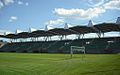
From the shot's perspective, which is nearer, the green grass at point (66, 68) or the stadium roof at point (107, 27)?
the green grass at point (66, 68)

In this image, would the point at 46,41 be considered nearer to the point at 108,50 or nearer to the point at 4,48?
the point at 4,48

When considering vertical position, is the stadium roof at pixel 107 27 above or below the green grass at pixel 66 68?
above

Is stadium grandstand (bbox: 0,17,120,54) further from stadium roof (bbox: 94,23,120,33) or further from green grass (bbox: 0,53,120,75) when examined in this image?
green grass (bbox: 0,53,120,75)

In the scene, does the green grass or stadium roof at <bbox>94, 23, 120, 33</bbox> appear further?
stadium roof at <bbox>94, 23, 120, 33</bbox>

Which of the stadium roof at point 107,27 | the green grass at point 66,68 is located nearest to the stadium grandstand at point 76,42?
the stadium roof at point 107,27

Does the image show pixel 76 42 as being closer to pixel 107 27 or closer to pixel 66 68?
pixel 107 27

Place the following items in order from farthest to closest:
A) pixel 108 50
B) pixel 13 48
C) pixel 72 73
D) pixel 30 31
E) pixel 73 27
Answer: pixel 13 48 < pixel 30 31 < pixel 73 27 < pixel 108 50 < pixel 72 73

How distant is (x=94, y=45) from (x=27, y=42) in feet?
150

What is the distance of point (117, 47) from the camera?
72.4 m

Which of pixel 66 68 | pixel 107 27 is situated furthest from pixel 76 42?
pixel 66 68

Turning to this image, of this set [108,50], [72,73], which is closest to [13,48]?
[108,50]

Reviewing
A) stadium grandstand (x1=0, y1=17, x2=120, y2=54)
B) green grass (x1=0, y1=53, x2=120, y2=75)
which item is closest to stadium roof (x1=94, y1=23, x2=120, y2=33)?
stadium grandstand (x1=0, y1=17, x2=120, y2=54)

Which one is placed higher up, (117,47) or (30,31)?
(30,31)

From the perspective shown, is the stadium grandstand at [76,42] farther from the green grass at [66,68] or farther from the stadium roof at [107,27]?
the green grass at [66,68]
